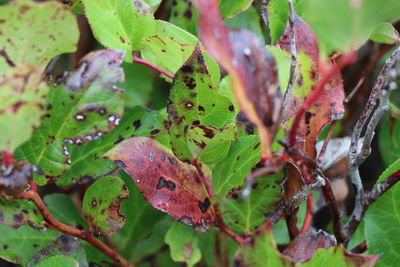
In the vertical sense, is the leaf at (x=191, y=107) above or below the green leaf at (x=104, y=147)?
above

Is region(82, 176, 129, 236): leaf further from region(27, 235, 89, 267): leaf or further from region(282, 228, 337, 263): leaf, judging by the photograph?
region(282, 228, 337, 263): leaf

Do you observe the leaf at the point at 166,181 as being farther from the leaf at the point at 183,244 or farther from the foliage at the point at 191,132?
the leaf at the point at 183,244

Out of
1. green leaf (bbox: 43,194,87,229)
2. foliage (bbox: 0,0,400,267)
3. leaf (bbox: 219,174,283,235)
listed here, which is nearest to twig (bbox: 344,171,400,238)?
foliage (bbox: 0,0,400,267)

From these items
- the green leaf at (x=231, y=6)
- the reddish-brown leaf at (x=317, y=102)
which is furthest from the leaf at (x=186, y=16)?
the reddish-brown leaf at (x=317, y=102)

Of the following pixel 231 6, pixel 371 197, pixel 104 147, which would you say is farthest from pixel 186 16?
pixel 371 197

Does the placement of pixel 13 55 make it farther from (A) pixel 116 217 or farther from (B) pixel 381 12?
(B) pixel 381 12

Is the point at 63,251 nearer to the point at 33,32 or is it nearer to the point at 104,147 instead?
the point at 104,147
